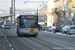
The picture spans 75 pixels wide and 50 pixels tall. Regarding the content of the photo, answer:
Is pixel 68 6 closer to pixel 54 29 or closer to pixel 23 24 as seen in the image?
pixel 54 29

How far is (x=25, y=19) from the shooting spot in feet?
110

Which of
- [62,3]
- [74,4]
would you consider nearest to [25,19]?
[74,4]

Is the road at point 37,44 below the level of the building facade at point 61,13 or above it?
below

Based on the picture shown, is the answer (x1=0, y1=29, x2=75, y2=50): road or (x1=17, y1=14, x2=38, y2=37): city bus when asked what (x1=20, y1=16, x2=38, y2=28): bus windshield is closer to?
(x1=17, y1=14, x2=38, y2=37): city bus

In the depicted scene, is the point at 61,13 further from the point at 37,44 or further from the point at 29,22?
the point at 37,44

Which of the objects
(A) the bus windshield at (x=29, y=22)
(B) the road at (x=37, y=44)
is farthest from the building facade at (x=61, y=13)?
(B) the road at (x=37, y=44)

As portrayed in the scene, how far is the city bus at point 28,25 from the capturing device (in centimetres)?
3288

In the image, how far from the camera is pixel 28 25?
3316 cm

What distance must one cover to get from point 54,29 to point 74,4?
7994 mm

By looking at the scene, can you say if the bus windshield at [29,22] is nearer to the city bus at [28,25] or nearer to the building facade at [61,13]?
the city bus at [28,25]

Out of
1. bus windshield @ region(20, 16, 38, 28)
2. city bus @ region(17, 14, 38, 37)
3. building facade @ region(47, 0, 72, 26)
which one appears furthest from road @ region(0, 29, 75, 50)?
building facade @ region(47, 0, 72, 26)

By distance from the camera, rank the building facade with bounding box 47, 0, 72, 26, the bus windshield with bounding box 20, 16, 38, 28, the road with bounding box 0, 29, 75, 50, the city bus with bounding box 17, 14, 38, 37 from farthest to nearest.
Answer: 1. the building facade with bounding box 47, 0, 72, 26
2. the bus windshield with bounding box 20, 16, 38, 28
3. the city bus with bounding box 17, 14, 38, 37
4. the road with bounding box 0, 29, 75, 50

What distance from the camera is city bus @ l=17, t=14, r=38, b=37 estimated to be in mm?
32875

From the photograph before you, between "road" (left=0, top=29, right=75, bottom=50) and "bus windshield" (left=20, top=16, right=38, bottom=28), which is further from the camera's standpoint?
"bus windshield" (left=20, top=16, right=38, bottom=28)
